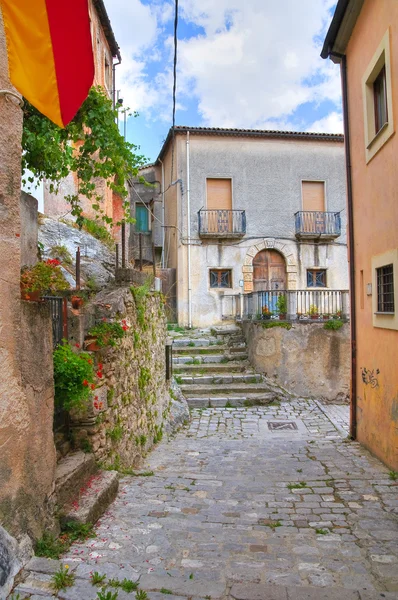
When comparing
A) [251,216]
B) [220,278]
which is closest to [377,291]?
[220,278]

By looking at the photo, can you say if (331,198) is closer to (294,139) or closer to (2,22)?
(294,139)

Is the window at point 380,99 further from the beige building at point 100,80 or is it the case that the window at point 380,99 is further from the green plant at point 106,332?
the beige building at point 100,80

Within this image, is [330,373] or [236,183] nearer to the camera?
[330,373]

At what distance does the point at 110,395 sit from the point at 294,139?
51.9ft

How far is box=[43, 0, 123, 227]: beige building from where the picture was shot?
1198 cm

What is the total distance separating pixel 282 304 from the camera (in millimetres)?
A: 11430

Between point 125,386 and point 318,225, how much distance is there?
14240 millimetres

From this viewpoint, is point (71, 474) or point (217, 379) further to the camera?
point (217, 379)

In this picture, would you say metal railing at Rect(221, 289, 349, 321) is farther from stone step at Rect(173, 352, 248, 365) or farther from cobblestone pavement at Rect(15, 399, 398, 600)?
cobblestone pavement at Rect(15, 399, 398, 600)

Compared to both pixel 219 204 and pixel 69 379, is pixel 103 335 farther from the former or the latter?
pixel 219 204

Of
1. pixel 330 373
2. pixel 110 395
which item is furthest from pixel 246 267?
pixel 110 395

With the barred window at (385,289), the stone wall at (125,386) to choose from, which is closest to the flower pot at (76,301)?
the stone wall at (125,386)

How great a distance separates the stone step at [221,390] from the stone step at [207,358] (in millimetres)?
1219

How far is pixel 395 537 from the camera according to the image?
3234 millimetres
